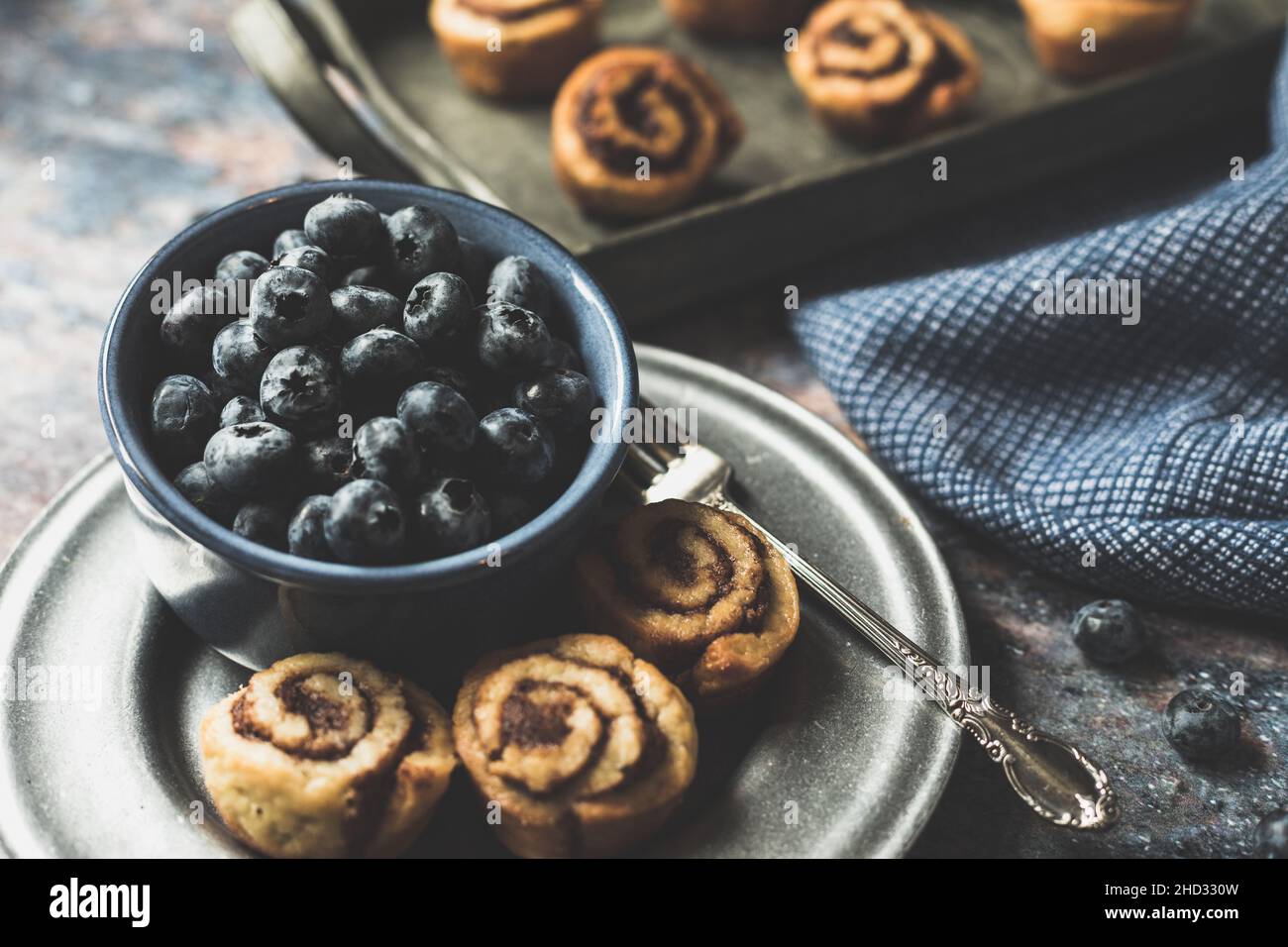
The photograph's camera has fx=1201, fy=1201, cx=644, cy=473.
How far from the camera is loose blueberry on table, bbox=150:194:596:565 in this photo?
42.8 inches

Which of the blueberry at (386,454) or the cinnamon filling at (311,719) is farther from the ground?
the blueberry at (386,454)

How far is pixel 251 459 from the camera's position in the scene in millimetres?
1077

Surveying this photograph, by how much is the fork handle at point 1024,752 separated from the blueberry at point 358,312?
62 centimetres

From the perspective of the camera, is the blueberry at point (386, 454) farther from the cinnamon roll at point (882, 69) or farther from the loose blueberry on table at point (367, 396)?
the cinnamon roll at point (882, 69)

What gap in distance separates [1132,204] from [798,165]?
0.57 m

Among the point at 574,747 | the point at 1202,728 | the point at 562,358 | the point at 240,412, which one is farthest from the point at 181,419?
the point at 1202,728

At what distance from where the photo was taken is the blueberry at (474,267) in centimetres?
129

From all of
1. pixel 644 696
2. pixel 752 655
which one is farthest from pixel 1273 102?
pixel 644 696

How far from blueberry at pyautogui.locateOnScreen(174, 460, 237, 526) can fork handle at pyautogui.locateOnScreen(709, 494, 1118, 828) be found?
2.23ft

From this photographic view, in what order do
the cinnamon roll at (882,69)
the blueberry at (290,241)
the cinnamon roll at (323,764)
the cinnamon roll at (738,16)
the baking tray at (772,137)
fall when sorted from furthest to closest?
the cinnamon roll at (738,16) < the cinnamon roll at (882,69) < the baking tray at (772,137) < the blueberry at (290,241) < the cinnamon roll at (323,764)

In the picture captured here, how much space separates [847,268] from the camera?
1934mm

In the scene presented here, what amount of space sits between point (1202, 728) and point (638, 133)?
3.90 feet

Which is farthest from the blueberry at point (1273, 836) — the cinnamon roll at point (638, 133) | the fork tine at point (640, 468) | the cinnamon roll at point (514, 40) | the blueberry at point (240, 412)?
the cinnamon roll at point (514, 40)

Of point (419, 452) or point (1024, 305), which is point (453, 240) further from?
point (1024, 305)
